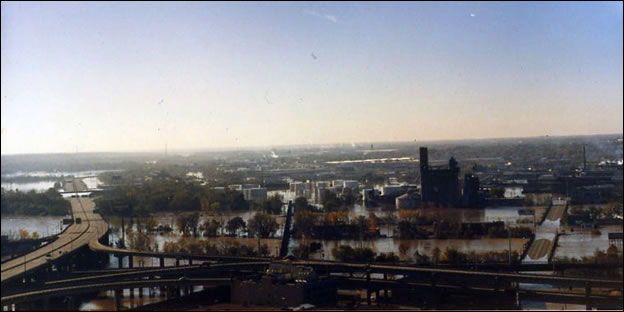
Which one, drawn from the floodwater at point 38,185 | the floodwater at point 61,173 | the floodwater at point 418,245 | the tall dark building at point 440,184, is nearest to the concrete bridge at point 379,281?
the floodwater at point 418,245

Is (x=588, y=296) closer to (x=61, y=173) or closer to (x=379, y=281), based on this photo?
(x=379, y=281)

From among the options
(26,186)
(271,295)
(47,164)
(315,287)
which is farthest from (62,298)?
(47,164)

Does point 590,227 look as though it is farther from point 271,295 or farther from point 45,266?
point 45,266

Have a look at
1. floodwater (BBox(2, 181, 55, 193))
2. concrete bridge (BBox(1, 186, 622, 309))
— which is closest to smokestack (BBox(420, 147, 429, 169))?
concrete bridge (BBox(1, 186, 622, 309))

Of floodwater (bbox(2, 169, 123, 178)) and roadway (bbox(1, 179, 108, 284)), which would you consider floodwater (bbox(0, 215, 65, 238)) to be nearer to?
roadway (bbox(1, 179, 108, 284))

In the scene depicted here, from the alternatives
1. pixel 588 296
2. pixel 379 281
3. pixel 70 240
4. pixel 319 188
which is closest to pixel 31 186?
pixel 70 240

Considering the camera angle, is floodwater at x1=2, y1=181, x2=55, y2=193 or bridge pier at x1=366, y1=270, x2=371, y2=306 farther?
floodwater at x1=2, y1=181, x2=55, y2=193
